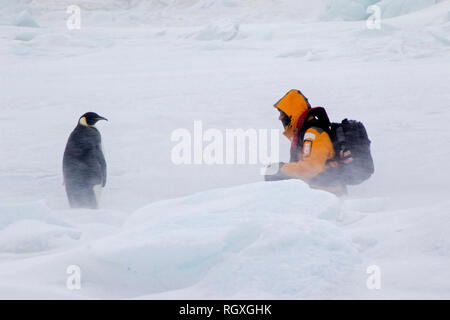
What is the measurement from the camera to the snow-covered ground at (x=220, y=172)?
201cm

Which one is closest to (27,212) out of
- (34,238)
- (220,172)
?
(34,238)

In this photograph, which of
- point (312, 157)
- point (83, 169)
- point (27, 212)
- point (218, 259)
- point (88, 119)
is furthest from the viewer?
point (88, 119)

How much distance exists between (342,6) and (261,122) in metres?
15.0

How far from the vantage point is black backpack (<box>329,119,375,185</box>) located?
379cm

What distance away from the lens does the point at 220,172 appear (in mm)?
5535

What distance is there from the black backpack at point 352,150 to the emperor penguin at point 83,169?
2008 millimetres

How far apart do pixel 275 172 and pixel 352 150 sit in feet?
1.83

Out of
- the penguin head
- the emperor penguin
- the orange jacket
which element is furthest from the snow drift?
the penguin head

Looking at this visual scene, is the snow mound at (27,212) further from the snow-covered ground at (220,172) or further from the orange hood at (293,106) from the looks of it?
the orange hood at (293,106)

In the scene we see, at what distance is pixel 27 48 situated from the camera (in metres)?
13.5

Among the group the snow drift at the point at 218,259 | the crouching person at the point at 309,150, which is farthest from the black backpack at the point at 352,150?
the snow drift at the point at 218,259

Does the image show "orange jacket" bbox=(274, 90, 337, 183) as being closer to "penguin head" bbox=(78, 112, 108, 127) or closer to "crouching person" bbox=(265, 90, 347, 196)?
"crouching person" bbox=(265, 90, 347, 196)

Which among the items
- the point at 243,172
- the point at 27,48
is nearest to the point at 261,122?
the point at 243,172

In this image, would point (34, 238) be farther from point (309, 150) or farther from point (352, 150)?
point (352, 150)
